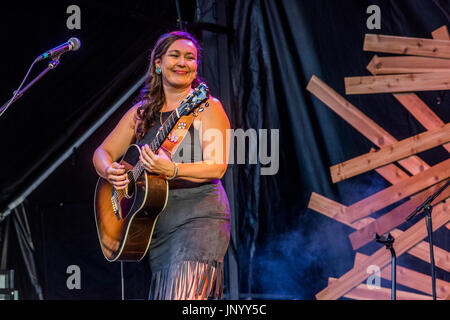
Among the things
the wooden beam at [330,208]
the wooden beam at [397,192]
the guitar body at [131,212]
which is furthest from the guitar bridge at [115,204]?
the wooden beam at [397,192]

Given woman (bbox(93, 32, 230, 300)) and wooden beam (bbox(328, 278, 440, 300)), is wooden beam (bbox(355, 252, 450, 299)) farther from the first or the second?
woman (bbox(93, 32, 230, 300))

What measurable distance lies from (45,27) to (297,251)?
116 inches

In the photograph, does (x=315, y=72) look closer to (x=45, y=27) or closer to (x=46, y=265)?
(x=45, y=27)

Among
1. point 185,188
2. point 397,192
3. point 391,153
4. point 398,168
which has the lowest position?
point 185,188

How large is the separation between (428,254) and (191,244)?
2396 millimetres

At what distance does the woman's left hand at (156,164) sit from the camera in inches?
117

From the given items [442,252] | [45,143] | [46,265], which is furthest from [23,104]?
[442,252]

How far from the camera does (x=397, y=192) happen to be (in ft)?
15.1

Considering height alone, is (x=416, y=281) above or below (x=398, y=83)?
below

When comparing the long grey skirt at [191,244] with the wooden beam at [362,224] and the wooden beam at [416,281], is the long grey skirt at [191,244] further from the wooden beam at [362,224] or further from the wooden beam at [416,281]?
the wooden beam at [416,281]

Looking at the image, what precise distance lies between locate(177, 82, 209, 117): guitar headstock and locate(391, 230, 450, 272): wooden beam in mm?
2385

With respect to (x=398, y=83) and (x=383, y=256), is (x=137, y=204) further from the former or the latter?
(x=398, y=83)

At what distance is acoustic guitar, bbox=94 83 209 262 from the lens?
3.03 metres

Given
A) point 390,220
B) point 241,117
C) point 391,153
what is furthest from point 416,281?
point 241,117
